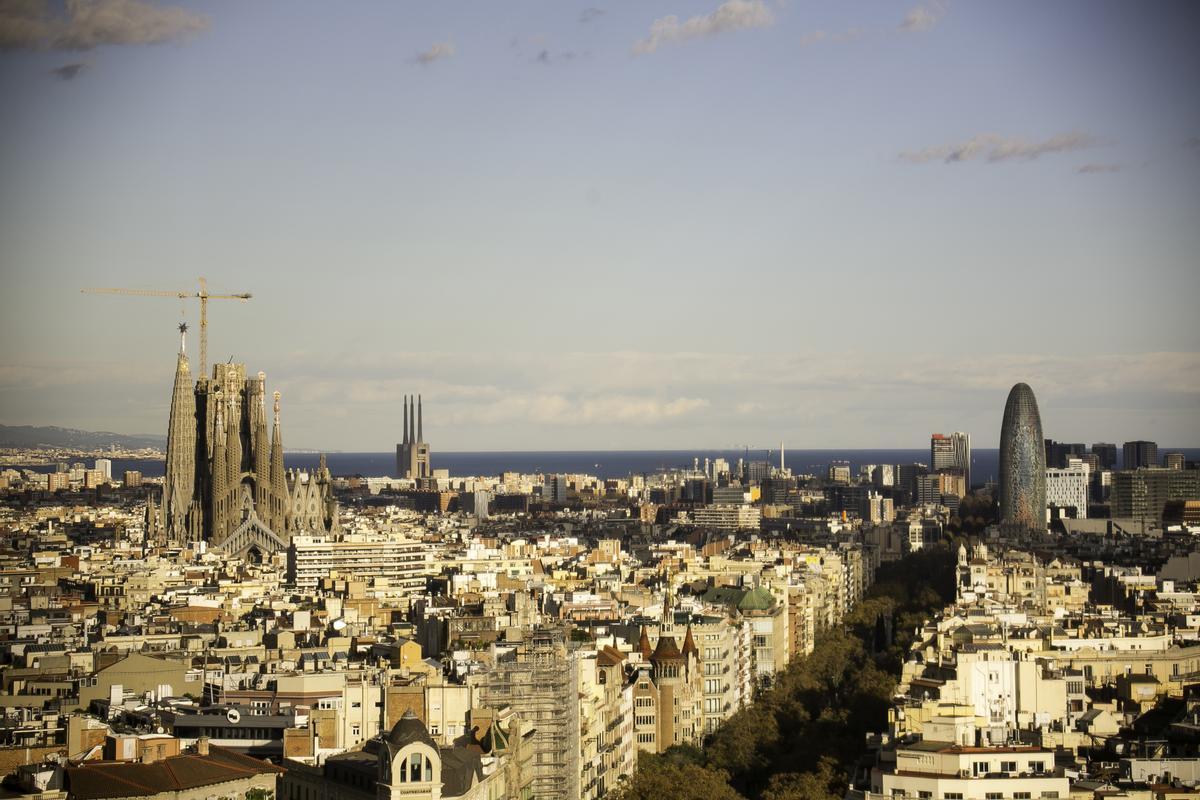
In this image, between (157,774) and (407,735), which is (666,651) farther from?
(407,735)

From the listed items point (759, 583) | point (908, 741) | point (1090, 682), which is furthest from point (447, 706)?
point (759, 583)

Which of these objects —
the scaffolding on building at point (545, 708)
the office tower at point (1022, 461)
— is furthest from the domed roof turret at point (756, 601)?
the office tower at point (1022, 461)

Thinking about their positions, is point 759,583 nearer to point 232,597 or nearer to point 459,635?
point 232,597

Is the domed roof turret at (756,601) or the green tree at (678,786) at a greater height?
the domed roof turret at (756,601)

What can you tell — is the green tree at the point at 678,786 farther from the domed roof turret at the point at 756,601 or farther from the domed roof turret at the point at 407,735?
the domed roof turret at the point at 756,601

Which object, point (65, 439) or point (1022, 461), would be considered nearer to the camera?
point (65, 439)

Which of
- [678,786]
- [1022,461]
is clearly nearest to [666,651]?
[678,786]

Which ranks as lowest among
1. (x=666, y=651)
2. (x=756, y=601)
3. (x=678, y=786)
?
Answer: (x=678, y=786)
